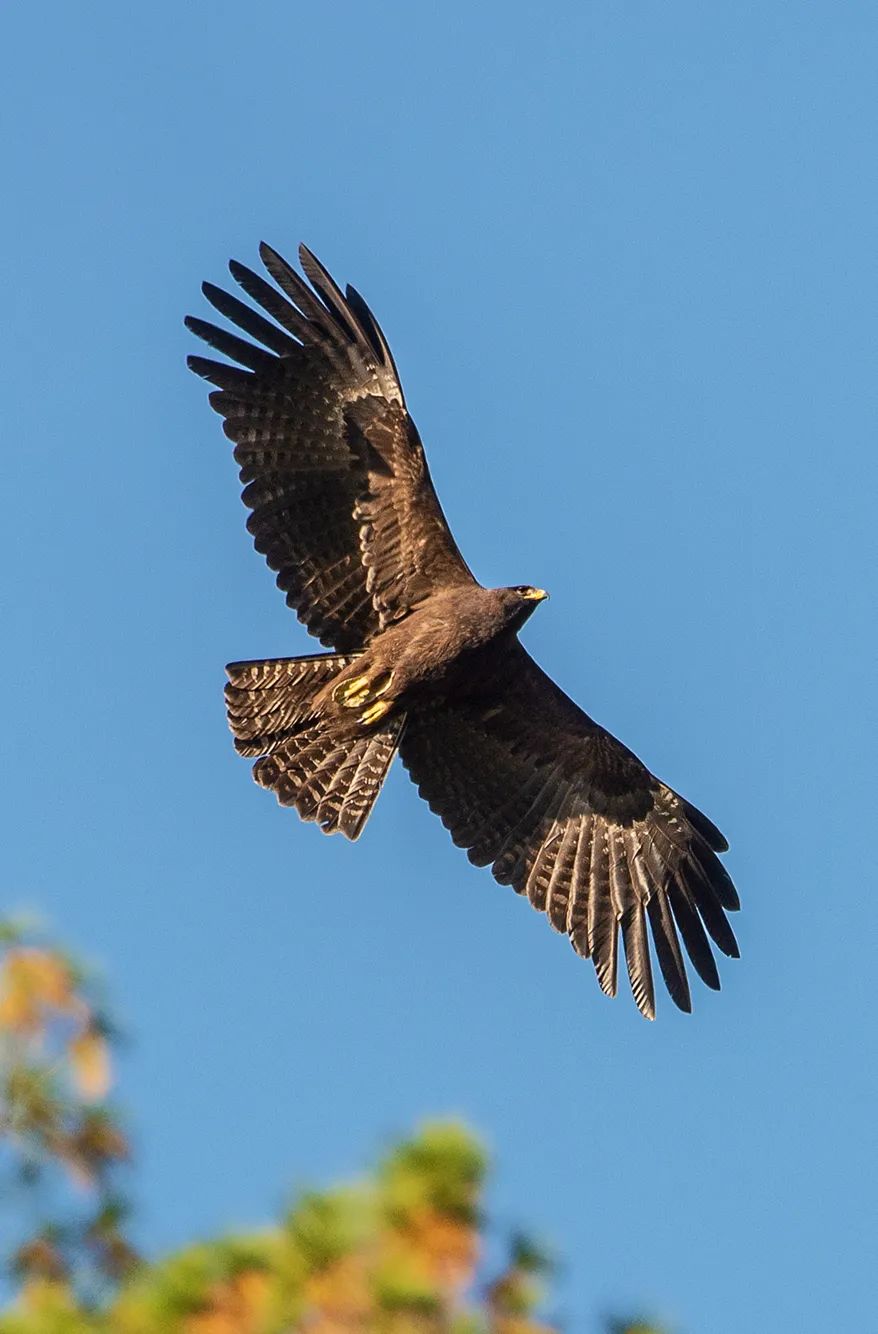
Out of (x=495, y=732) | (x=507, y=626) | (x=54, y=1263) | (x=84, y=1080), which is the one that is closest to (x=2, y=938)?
(x=84, y=1080)

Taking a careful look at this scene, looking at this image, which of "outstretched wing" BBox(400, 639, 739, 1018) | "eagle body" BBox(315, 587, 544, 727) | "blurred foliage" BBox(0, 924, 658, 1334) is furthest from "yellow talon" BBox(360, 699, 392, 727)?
"blurred foliage" BBox(0, 924, 658, 1334)

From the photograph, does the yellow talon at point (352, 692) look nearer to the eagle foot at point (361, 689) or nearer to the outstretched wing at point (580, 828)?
the eagle foot at point (361, 689)

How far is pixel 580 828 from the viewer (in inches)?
585

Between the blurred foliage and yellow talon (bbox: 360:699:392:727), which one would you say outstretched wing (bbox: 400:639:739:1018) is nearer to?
yellow talon (bbox: 360:699:392:727)

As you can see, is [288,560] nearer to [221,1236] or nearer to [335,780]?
[335,780]

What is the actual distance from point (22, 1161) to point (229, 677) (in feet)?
26.9

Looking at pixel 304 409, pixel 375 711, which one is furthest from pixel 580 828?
pixel 304 409

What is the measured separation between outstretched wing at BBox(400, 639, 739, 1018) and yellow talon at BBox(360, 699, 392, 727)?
0.64 m

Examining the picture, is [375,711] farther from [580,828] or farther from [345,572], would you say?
[580,828]

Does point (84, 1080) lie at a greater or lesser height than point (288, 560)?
lesser

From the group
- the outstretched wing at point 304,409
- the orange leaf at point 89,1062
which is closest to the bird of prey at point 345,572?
the outstretched wing at point 304,409

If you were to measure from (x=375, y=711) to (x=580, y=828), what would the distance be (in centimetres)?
199

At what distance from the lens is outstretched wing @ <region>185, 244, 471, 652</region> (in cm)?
1358

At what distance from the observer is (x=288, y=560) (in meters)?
13.7
